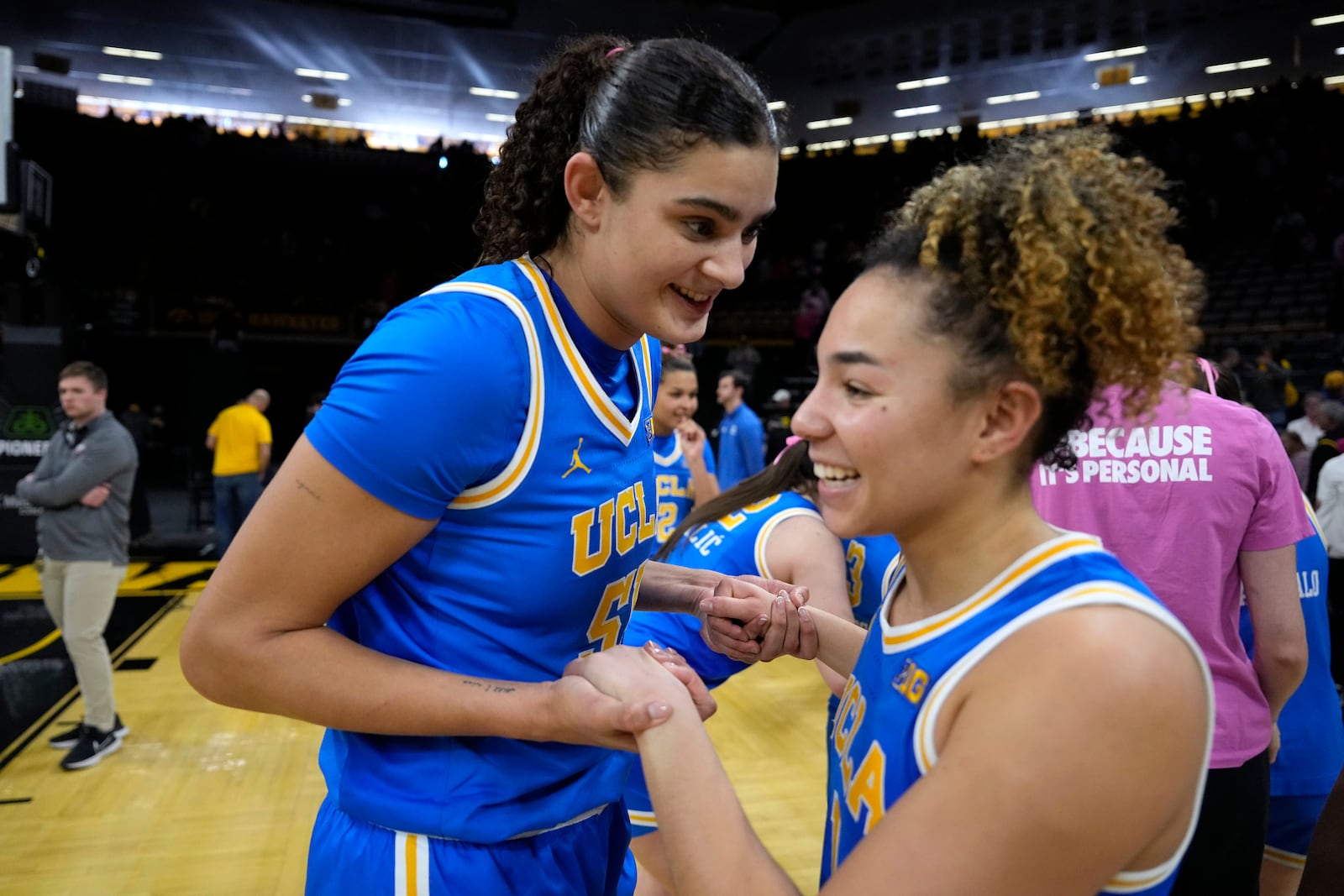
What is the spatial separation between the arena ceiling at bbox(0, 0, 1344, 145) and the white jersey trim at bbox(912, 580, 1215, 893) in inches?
619

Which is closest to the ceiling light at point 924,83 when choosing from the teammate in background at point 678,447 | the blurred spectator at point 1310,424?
the blurred spectator at point 1310,424

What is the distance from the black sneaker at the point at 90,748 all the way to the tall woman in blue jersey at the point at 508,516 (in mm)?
3973

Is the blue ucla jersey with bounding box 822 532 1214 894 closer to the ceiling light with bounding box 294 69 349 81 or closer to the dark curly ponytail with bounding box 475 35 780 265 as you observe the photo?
the dark curly ponytail with bounding box 475 35 780 265

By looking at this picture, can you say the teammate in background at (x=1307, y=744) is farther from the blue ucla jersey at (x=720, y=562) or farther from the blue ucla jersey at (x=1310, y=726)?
the blue ucla jersey at (x=720, y=562)

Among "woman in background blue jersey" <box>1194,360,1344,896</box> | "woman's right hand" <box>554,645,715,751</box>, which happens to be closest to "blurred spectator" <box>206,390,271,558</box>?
"woman in background blue jersey" <box>1194,360,1344,896</box>

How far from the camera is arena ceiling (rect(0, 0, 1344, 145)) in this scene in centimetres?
1588

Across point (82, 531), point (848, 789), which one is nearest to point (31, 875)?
point (82, 531)

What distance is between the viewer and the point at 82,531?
15.5ft

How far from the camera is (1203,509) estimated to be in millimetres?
2154

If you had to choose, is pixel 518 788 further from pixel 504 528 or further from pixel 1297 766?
pixel 1297 766

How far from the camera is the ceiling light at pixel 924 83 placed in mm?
19000

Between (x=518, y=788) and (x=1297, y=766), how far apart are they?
2.27 m

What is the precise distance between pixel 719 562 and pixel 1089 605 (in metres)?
1.86

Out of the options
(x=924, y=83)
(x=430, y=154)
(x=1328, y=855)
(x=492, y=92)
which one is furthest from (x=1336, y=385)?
(x=430, y=154)
